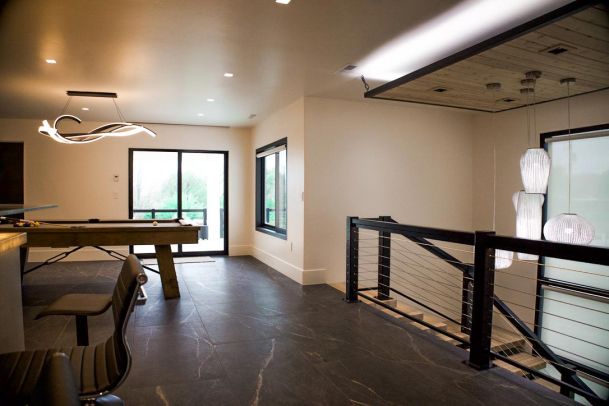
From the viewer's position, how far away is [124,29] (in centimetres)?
324

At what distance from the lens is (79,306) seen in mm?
1981

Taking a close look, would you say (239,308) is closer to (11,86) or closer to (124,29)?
(124,29)

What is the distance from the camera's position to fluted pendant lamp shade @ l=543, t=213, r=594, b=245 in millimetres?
3588

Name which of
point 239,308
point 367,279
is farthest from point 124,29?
point 367,279

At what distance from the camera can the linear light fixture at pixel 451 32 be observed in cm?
289

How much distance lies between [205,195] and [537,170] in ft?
19.5

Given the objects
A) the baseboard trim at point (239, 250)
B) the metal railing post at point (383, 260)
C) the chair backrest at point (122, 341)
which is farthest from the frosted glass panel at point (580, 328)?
the baseboard trim at point (239, 250)

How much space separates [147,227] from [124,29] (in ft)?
7.33

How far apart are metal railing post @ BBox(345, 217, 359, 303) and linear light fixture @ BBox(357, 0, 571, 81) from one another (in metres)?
1.71

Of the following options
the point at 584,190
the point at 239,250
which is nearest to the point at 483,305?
the point at 584,190

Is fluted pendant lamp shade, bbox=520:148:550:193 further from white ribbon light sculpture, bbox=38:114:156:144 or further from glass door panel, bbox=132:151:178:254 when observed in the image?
glass door panel, bbox=132:151:178:254

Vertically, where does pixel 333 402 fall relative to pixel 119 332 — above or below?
below

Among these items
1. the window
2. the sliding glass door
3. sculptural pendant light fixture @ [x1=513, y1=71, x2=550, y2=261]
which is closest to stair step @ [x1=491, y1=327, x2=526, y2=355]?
sculptural pendant light fixture @ [x1=513, y1=71, x2=550, y2=261]

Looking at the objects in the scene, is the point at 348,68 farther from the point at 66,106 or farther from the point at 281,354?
the point at 66,106
